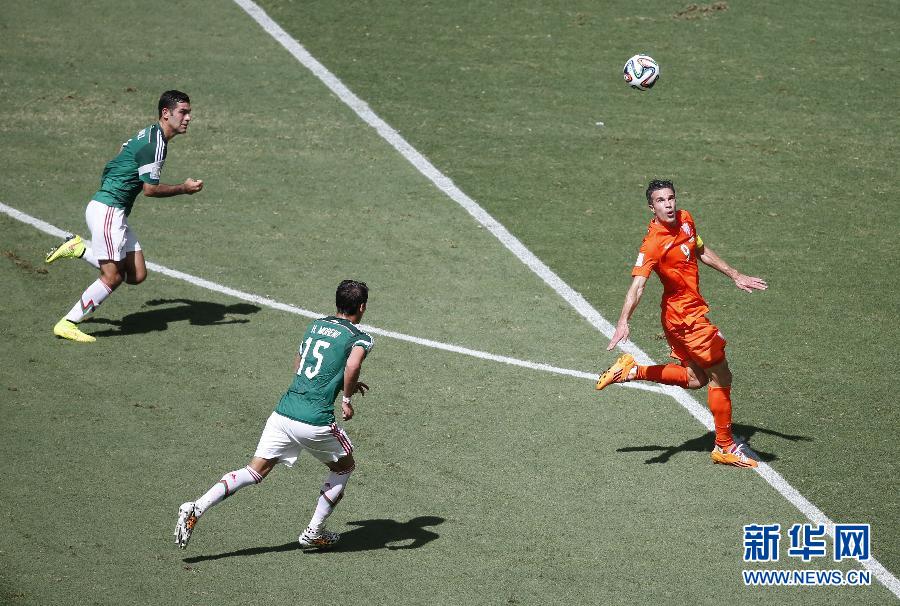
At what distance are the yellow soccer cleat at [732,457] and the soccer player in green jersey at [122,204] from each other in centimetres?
613

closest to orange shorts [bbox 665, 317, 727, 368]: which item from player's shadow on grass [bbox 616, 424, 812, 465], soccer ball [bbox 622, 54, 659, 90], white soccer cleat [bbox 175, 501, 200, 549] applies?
player's shadow on grass [bbox 616, 424, 812, 465]

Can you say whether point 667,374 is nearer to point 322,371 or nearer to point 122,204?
point 322,371

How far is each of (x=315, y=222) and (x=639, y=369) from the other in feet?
20.3

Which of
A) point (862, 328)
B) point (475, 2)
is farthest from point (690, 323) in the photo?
point (475, 2)

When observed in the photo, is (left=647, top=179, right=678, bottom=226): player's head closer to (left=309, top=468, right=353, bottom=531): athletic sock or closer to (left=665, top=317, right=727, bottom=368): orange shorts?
(left=665, top=317, right=727, bottom=368): orange shorts

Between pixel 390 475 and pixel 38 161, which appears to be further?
pixel 38 161

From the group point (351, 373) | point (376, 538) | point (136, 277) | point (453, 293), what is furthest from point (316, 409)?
point (453, 293)

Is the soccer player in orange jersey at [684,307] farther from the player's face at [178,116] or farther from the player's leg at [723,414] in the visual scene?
the player's face at [178,116]

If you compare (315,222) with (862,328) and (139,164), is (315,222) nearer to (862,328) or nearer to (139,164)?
(139,164)

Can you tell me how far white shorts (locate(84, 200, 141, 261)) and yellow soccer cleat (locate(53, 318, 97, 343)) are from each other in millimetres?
773

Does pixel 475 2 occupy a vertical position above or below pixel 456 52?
above

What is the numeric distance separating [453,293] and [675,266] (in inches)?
160

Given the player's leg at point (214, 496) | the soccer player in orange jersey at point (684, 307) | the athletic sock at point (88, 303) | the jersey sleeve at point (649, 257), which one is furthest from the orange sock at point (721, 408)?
the athletic sock at point (88, 303)

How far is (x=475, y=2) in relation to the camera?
2281 centimetres
